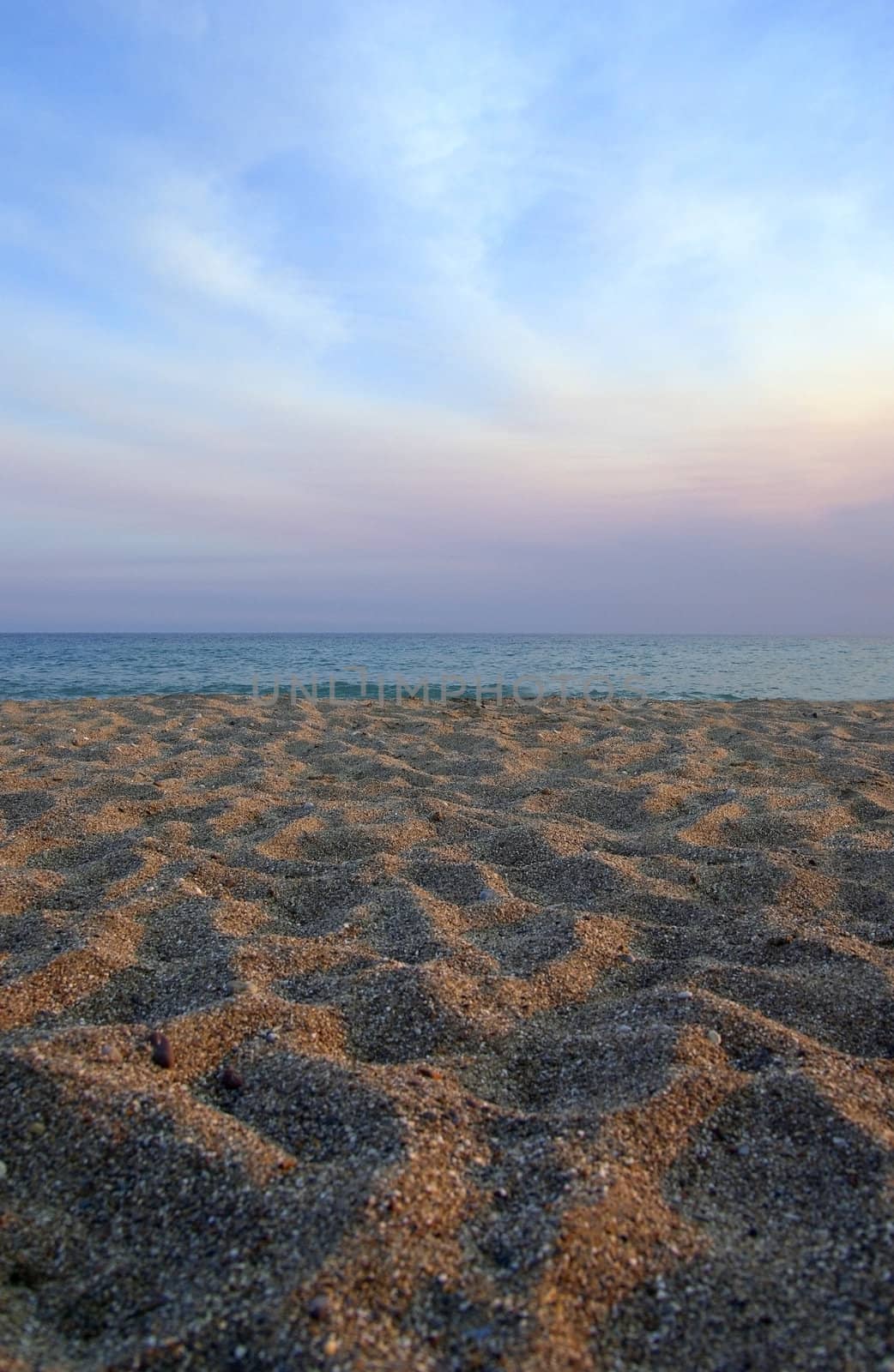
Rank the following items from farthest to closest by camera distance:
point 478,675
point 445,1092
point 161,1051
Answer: point 478,675
point 161,1051
point 445,1092

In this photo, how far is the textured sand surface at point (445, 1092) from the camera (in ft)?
4.56

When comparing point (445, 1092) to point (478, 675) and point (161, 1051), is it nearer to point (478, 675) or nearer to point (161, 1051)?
point (161, 1051)

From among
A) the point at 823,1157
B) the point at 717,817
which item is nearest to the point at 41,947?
the point at 823,1157

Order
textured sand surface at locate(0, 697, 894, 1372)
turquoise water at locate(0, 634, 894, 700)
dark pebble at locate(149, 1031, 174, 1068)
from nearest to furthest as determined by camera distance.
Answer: textured sand surface at locate(0, 697, 894, 1372), dark pebble at locate(149, 1031, 174, 1068), turquoise water at locate(0, 634, 894, 700)

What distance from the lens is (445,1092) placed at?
6.64 feet

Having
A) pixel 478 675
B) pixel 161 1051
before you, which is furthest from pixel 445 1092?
pixel 478 675

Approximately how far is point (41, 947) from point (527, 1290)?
7.06 ft

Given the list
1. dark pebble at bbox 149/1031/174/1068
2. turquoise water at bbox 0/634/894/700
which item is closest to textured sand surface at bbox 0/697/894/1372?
dark pebble at bbox 149/1031/174/1068

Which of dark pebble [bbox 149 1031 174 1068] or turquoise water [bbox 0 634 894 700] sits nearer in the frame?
dark pebble [bbox 149 1031 174 1068]

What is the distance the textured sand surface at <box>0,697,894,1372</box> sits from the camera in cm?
139

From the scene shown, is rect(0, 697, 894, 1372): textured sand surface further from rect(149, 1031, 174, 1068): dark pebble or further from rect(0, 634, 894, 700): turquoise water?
rect(0, 634, 894, 700): turquoise water

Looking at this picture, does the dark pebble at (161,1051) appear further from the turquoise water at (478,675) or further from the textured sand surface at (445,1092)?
the turquoise water at (478,675)

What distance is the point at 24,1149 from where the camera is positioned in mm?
1820

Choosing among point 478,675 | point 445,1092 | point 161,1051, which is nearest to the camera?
point 445,1092
